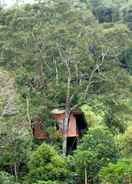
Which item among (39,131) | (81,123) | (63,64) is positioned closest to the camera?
(39,131)

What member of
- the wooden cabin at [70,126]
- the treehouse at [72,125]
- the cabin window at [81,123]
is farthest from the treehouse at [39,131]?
the cabin window at [81,123]

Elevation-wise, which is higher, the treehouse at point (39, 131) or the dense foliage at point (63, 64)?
the dense foliage at point (63, 64)

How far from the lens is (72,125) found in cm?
2058

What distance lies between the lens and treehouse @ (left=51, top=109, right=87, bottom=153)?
20.0 m

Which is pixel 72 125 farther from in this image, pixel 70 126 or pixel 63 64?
pixel 63 64

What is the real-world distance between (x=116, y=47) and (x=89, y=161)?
621 cm

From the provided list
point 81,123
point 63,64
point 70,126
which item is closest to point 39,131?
point 70,126

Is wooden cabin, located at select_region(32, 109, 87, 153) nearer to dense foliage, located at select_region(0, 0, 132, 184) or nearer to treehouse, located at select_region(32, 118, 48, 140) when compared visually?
treehouse, located at select_region(32, 118, 48, 140)

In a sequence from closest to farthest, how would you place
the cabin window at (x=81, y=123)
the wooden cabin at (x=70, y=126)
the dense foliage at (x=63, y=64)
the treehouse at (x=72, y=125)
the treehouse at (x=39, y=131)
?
the dense foliage at (x=63, y=64) < the treehouse at (x=39, y=131) < the wooden cabin at (x=70, y=126) < the treehouse at (x=72, y=125) < the cabin window at (x=81, y=123)

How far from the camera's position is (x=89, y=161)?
575 inches

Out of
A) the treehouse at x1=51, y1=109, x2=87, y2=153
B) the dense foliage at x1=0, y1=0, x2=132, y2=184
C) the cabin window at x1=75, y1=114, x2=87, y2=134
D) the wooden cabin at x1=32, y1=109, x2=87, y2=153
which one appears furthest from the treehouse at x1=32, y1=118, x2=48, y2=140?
the cabin window at x1=75, y1=114, x2=87, y2=134

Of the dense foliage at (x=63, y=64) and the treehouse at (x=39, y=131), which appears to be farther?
the treehouse at (x=39, y=131)

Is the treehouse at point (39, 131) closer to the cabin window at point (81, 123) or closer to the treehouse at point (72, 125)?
the treehouse at point (72, 125)

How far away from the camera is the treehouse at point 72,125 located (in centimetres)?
1995
